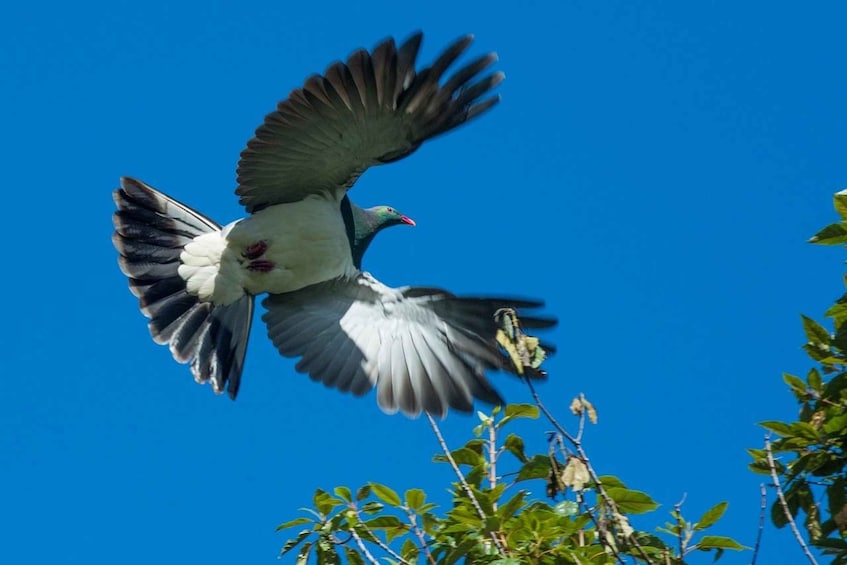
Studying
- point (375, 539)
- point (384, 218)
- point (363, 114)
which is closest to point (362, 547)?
point (375, 539)

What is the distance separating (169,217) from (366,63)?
2.18 metres

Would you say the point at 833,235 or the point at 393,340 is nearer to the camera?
the point at 833,235

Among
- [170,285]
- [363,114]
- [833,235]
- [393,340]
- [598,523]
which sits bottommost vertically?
[598,523]

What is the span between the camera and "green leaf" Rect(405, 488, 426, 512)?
174 inches

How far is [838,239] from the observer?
15.0ft

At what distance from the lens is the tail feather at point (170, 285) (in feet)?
26.3

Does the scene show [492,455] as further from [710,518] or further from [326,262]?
[326,262]

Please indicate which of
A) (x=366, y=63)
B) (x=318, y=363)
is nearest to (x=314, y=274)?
(x=318, y=363)

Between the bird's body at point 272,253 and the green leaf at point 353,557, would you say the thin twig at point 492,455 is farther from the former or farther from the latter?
the bird's body at point 272,253

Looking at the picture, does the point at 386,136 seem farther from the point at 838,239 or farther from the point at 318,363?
the point at 838,239

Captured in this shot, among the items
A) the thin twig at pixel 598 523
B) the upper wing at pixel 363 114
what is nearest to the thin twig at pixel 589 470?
→ the thin twig at pixel 598 523

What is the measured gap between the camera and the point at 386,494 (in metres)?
4.51

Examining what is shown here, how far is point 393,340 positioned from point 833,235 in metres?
3.65

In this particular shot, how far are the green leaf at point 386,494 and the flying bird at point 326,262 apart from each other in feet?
8.40
